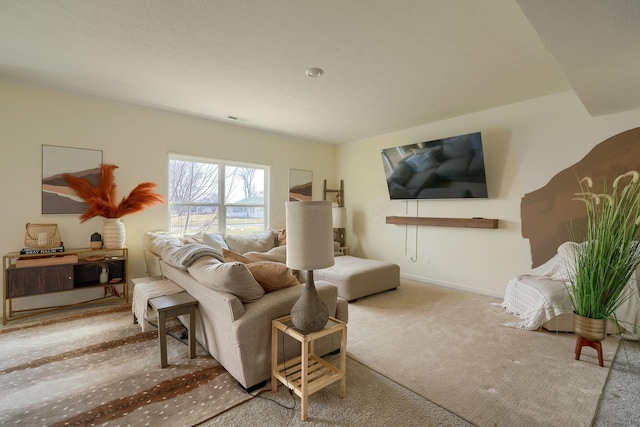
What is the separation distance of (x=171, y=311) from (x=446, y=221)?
11.8 ft

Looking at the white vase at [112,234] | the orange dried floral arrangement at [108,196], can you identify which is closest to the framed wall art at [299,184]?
the orange dried floral arrangement at [108,196]

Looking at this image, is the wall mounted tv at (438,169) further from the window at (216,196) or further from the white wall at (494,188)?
the window at (216,196)

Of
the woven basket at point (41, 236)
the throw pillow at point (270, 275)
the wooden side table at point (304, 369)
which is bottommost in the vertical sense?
the wooden side table at point (304, 369)

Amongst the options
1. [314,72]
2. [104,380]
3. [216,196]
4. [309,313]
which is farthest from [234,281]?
[216,196]

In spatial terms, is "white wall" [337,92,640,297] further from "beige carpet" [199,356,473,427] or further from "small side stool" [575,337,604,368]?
"beige carpet" [199,356,473,427]

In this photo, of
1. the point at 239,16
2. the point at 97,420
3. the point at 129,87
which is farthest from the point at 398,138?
the point at 97,420

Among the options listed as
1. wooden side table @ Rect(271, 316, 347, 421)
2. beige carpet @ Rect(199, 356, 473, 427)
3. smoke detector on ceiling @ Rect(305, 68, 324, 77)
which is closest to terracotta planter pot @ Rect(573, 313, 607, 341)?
beige carpet @ Rect(199, 356, 473, 427)

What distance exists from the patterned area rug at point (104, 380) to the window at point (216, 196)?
1.87 meters

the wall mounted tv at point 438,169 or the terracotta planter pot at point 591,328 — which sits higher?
the wall mounted tv at point 438,169

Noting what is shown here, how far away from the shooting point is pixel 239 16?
1.90m

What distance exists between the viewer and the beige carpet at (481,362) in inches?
64.6

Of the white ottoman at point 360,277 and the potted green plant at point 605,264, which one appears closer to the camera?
the potted green plant at point 605,264

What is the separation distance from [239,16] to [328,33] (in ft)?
2.04

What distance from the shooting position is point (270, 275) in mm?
1986
